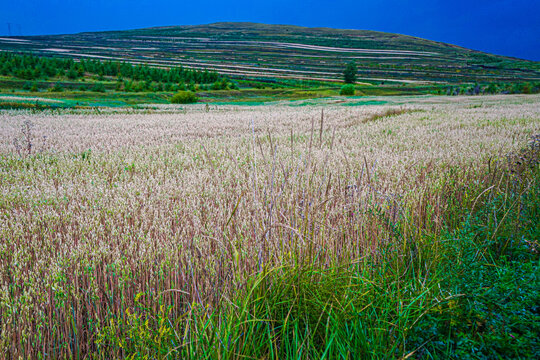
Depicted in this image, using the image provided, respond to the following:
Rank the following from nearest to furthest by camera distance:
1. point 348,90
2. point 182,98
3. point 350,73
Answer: point 182,98 < point 348,90 < point 350,73

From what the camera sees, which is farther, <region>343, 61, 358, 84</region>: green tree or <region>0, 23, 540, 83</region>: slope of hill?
<region>0, 23, 540, 83</region>: slope of hill

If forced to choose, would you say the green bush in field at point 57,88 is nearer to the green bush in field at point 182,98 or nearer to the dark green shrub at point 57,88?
the dark green shrub at point 57,88

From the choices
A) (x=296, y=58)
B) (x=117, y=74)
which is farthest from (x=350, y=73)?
(x=296, y=58)

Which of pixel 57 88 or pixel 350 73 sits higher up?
pixel 350 73

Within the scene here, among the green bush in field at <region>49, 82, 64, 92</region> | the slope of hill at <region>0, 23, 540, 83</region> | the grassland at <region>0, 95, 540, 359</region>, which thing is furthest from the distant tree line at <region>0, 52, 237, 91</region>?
the grassland at <region>0, 95, 540, 359</region>

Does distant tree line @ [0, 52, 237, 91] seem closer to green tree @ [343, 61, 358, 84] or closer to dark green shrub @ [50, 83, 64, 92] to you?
dark green shrub @ [50, 83, 64, 92]

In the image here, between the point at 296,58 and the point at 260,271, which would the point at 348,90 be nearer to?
the point at 260,271

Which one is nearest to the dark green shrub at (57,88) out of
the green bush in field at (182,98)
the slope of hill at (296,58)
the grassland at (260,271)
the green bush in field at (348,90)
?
the green bush in field at (182,98)

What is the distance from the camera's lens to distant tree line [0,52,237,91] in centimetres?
6675

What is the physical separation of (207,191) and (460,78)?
130330 mm

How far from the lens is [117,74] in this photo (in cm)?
8200

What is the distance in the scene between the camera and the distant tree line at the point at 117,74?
66750 millimetres

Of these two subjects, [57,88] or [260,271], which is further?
[57,88]

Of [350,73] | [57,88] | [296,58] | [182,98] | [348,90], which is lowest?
[182,98]
